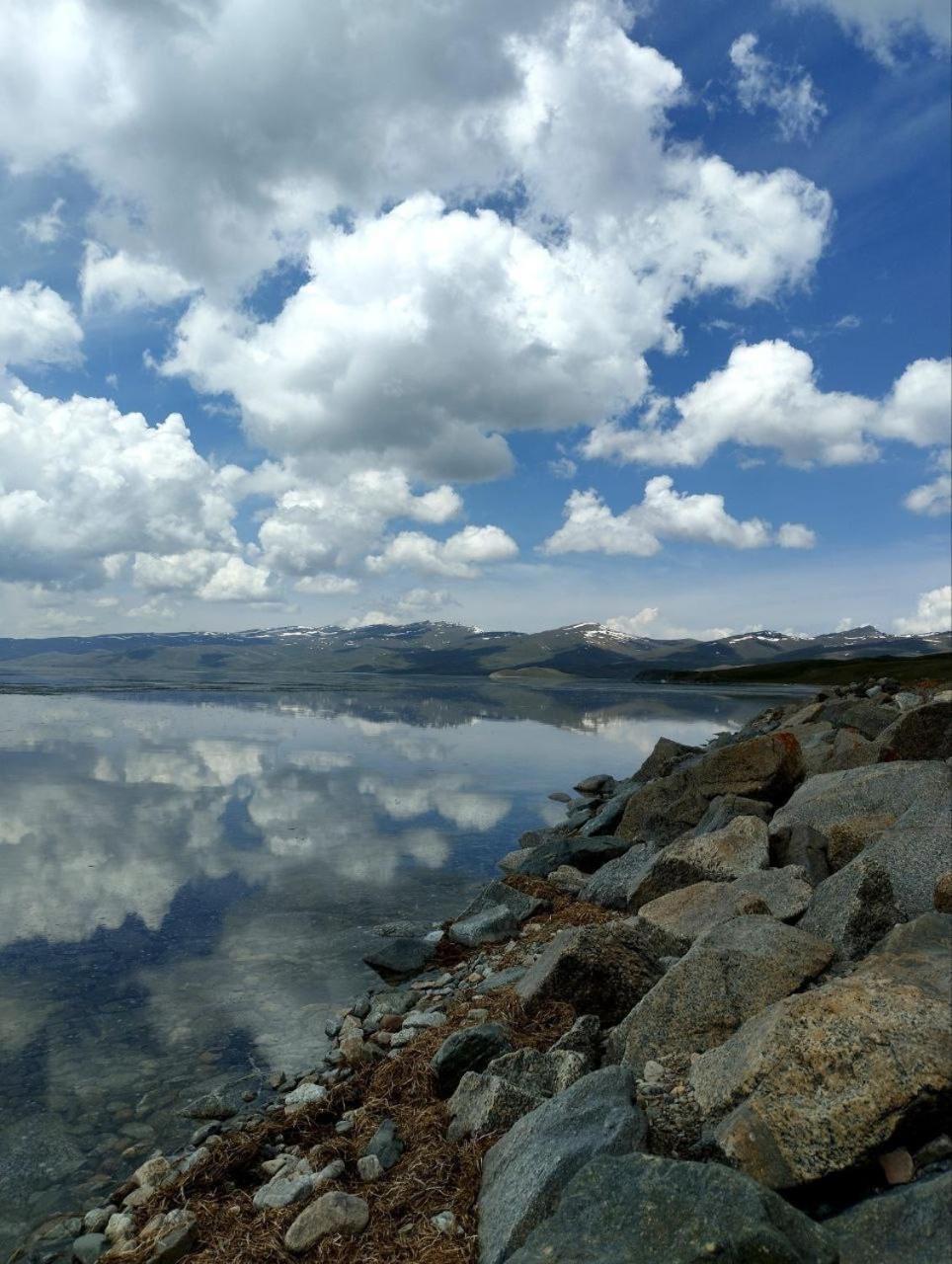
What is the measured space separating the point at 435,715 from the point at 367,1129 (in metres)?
59.8

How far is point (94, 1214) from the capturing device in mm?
6359

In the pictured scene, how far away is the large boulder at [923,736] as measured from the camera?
1468 centimetres

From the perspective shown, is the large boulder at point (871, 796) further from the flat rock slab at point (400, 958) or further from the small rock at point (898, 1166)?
the small rock at point (898, 1166)

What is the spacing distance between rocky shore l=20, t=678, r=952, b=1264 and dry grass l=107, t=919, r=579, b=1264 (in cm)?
2

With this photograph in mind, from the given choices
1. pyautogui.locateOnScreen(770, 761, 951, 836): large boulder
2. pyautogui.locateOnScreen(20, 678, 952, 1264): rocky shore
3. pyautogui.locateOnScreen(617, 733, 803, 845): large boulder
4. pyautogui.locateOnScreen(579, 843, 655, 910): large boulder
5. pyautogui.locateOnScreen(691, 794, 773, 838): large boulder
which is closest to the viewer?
pyautogui.locateOnScreen(20, 678, 952, 1264): rocky shore

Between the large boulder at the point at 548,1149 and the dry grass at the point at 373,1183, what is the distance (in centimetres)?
24

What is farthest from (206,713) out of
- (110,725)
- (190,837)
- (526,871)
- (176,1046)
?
(176,1046)

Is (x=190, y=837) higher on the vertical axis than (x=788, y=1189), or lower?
lower

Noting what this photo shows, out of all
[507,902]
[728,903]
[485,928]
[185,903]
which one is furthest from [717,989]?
[185,903]

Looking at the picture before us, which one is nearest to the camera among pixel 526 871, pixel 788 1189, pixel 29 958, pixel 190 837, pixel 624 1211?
pixel 624 1211

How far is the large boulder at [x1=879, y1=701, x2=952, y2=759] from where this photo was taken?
14680 mm

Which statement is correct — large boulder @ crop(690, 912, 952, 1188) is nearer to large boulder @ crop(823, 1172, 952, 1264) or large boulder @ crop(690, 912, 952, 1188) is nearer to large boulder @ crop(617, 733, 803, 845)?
large boulder @ crop(823, 1172, 952, 1264)

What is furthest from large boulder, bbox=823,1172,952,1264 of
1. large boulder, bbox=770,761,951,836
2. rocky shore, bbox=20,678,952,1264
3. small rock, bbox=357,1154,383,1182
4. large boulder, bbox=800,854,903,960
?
large boulder, bbox=770,761,951,836

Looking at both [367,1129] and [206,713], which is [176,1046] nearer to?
[367,1129]
